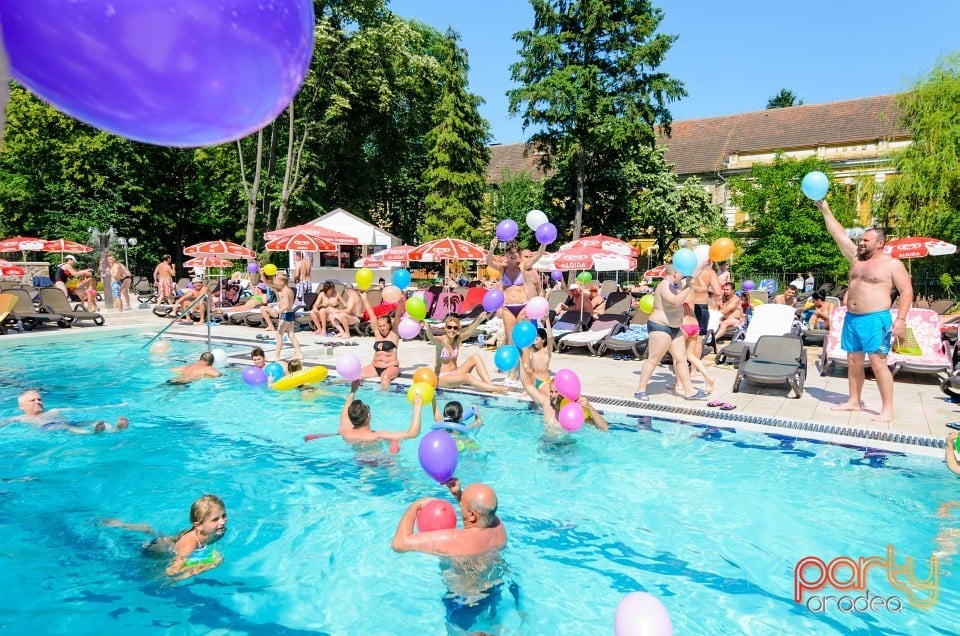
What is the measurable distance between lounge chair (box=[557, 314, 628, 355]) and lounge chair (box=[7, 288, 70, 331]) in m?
12.1

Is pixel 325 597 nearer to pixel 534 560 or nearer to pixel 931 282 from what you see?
pixel 534 560

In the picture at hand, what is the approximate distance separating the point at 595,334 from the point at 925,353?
543cm

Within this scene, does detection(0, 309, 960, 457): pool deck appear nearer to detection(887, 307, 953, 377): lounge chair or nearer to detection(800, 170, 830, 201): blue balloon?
detection(887, 307, 953, 377): lounge chair

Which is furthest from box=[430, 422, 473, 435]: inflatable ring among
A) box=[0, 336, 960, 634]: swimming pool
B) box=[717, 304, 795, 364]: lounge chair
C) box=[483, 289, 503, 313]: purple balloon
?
box=[717, 304, 795, 364]: lounge chair

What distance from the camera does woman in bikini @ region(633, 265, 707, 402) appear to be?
7590mm

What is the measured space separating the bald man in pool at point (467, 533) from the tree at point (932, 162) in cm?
2592

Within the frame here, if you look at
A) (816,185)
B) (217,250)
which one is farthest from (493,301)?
(217,250)

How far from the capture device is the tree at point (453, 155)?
1345 inches

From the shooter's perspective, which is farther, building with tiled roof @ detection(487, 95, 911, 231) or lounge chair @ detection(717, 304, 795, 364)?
building with tiled roof @ detection(487, 95, 911, 231)

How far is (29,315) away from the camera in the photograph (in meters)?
14.2

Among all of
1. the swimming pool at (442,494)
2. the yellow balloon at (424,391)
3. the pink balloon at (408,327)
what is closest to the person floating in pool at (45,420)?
the swimming pool at (442,494)

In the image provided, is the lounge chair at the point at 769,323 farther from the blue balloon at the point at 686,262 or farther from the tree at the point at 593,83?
the tree at the point at 593,83

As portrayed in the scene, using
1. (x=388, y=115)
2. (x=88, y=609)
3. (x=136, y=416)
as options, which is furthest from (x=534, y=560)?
(x=388, y=115)

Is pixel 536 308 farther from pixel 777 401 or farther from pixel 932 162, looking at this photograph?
pixel 932 162
